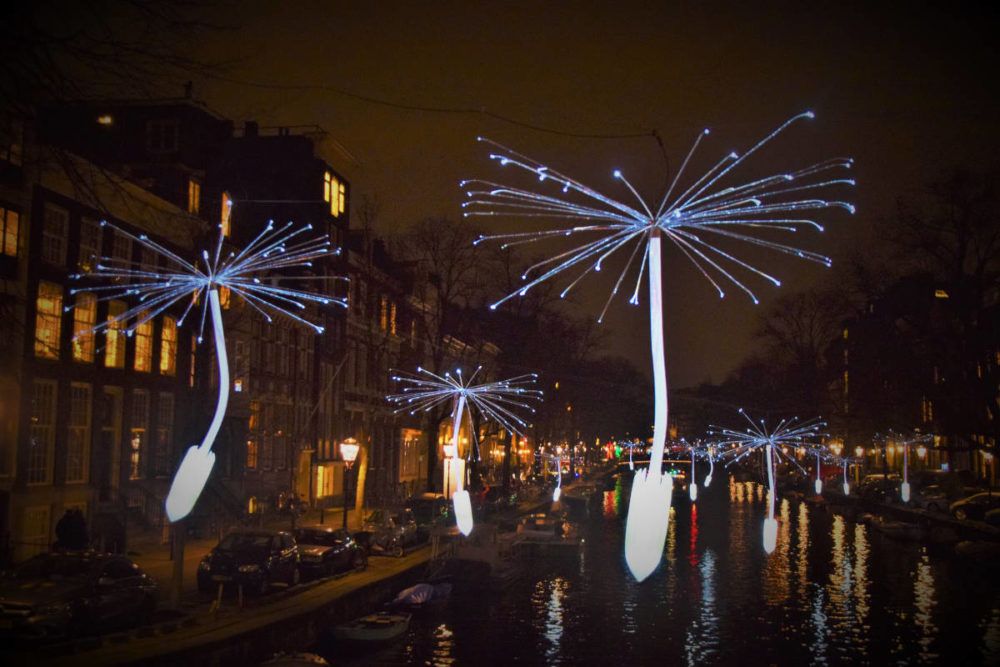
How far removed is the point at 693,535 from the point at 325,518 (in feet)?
64.5

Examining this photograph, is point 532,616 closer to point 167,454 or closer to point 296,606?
point 296,606

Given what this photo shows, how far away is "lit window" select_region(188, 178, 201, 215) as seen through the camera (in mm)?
41906

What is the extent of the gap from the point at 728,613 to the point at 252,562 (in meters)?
14.4

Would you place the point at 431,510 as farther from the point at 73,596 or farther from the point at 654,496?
the point at 654,496

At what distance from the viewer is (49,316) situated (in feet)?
111

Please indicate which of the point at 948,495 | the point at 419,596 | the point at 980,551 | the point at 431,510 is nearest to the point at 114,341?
the point at 419,596

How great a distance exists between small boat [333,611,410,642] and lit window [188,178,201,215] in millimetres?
21711

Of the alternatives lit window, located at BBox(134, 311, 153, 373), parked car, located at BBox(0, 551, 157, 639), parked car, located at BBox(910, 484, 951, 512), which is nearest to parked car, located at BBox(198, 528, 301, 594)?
parked car, located at BBox(0, 551, 157, 639)

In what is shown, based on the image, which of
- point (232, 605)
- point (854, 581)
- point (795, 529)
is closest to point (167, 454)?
point (232, 605)

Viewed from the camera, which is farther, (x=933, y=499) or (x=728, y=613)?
(x=933, y=499)

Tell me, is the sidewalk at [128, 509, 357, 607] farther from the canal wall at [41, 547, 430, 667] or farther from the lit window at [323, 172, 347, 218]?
the lit window at [323, 172, 347, 218]

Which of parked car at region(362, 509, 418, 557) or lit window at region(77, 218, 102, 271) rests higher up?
lit window at region(77, 218, 102, 271)

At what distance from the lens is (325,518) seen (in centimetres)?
5172

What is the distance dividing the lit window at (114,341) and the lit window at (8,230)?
5.21 meters
